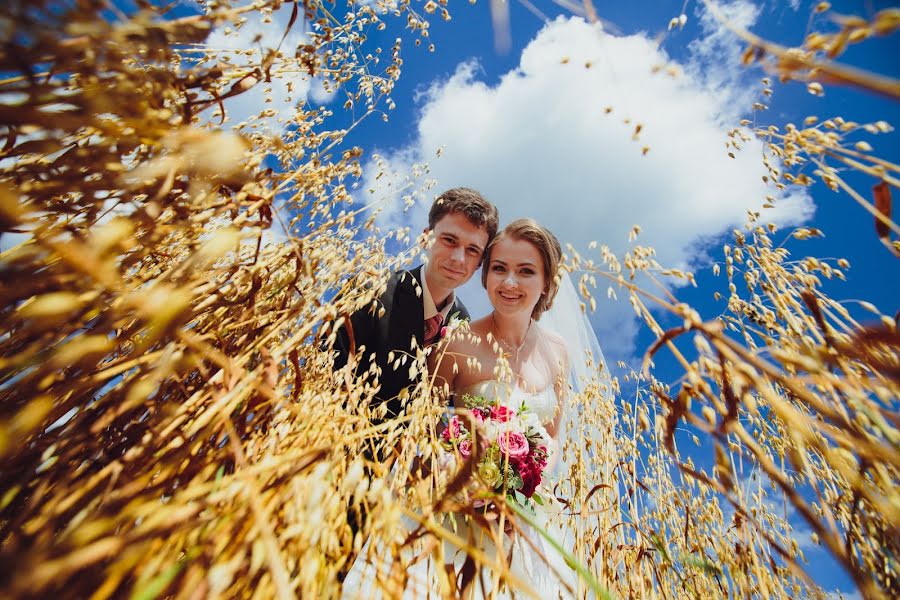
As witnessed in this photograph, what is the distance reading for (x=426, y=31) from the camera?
1.08 m

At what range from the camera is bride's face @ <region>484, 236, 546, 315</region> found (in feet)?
8.86

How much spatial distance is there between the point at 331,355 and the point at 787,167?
1.10m

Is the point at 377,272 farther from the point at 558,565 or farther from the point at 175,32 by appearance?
the point at 558,565

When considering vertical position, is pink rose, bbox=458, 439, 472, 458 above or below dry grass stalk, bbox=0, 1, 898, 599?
below

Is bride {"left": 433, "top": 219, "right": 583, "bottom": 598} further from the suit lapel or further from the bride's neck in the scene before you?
the suit lapel

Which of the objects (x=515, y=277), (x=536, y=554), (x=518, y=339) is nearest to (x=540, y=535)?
(x=536, y=554)

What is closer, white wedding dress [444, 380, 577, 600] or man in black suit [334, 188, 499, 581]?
white wedding dress [444, 380, 577, 600]

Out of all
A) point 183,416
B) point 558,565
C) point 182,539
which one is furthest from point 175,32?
point 558,565

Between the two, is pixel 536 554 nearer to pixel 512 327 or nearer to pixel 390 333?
pixel 390 333

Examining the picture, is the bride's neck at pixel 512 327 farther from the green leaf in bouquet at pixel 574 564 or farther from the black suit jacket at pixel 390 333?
the green leaf in bouquet at pixel 574 564

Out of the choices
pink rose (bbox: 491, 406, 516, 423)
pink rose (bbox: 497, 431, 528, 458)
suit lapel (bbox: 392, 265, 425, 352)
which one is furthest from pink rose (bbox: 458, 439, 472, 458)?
suit lapel (bbox: 392, 265, 425, 352)

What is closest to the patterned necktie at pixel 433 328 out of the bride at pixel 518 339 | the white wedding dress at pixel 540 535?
the bride at pixel 518 339

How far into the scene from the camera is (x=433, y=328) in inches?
101

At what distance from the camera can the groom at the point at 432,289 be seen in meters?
2.20
